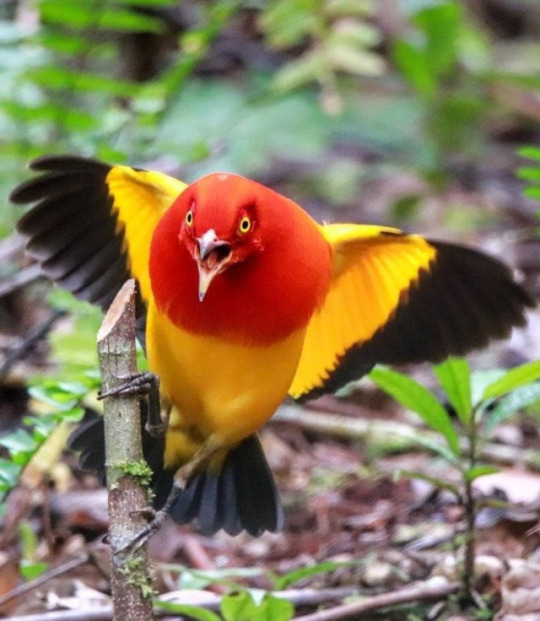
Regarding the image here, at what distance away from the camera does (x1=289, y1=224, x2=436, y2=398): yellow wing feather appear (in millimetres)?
3570

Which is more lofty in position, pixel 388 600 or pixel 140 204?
A: pixel 140 204

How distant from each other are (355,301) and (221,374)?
71 cm

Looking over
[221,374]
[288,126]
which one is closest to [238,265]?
[221,374]

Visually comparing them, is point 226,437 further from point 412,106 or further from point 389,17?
point 412,106

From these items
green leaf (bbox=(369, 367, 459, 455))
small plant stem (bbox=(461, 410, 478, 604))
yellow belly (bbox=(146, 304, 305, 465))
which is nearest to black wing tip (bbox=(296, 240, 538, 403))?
green leaf (bbox=(369, 367, 459, 455))

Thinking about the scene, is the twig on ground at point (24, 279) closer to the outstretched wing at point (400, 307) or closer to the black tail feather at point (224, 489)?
the black tail feather at point (224, 489)

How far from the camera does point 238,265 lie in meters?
2.94

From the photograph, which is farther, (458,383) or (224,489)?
(224,489)

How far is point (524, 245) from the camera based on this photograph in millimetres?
7633

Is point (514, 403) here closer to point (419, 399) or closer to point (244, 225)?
point (419, 399)

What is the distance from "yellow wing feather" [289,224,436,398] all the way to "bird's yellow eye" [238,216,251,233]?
67 centimetres

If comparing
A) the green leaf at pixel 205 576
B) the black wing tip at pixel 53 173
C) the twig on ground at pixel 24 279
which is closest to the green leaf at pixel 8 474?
the green leaf at pixel 205 576

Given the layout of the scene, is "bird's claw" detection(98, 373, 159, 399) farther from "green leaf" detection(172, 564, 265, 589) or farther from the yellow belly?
"green leaf" detection(172, 564, 265, 589)

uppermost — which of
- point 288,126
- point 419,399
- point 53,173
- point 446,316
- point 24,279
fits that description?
point 288,126
